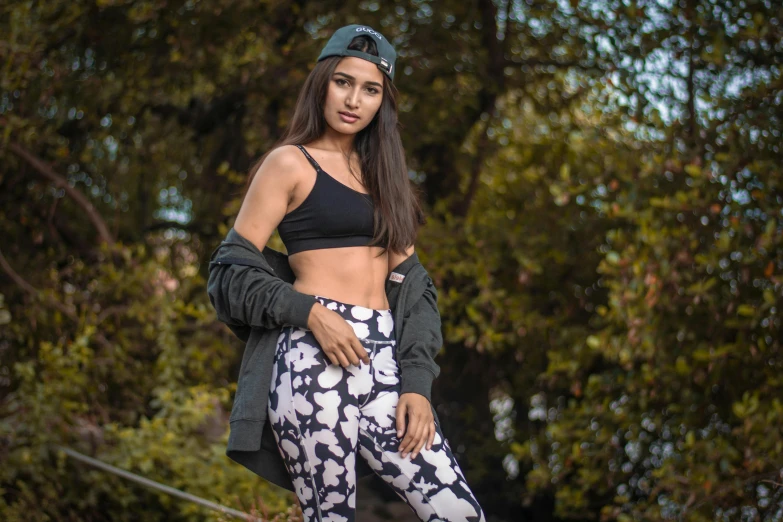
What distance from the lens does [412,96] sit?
5.50 meters

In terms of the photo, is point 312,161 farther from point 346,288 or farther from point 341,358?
point 341,358

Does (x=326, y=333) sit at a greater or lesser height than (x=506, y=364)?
greater

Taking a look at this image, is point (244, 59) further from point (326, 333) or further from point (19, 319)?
point (326, 333)

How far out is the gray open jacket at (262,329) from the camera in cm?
215

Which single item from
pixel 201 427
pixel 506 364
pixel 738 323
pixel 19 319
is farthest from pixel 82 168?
pixel 738 323

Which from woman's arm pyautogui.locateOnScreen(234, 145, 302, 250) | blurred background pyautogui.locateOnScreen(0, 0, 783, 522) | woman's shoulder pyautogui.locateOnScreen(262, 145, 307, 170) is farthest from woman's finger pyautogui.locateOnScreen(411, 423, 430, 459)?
blurred background pyautogui.locateOnScreen(0, 0, 783, 522)

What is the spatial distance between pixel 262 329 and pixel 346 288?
222mm

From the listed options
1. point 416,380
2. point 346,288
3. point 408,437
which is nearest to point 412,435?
point 408,437

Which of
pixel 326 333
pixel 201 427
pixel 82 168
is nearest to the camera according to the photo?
pixel 326 333

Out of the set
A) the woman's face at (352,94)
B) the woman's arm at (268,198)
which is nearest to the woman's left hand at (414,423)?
the woman's arm at (268,198)

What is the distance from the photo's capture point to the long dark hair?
7.63ft

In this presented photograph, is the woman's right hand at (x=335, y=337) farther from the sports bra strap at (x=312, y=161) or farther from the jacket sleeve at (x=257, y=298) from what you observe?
the sports bra strap at (x=312, y=161)

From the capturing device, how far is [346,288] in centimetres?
227

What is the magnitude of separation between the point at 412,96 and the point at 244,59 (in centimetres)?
99
